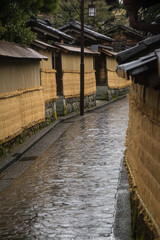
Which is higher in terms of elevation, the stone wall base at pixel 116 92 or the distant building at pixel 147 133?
the distant building at pixel 147 133

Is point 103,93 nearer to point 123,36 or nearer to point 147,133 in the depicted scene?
point 123,36

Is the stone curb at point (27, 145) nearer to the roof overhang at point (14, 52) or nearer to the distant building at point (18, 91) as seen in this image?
the distant building at point (18, 91)

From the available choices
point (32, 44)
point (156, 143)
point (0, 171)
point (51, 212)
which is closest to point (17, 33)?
point (32, 44)

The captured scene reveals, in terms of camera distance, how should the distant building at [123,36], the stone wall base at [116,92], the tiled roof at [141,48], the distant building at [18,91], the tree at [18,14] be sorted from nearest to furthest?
1. the tiled roof at [141,48]
2. the distant building at [18,91]
3. the tree at [18,14]
4. the stone wall base at [116,92]
5. the distant building at [123,36]

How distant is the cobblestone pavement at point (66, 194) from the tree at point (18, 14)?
504 cm

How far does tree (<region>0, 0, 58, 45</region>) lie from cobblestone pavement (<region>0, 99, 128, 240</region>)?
16.5ft

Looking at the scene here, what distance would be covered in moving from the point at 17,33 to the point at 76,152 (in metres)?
6.74

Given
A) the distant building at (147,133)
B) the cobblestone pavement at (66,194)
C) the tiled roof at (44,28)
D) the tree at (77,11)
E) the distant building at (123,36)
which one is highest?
the tree at (77,11)

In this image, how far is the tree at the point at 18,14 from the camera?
715 inches

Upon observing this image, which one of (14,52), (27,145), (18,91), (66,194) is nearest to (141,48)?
(66,194)

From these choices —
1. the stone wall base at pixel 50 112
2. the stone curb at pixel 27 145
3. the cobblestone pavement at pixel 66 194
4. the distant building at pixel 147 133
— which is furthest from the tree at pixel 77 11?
the distant building at pixel 147 133

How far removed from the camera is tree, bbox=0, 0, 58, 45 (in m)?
18.2

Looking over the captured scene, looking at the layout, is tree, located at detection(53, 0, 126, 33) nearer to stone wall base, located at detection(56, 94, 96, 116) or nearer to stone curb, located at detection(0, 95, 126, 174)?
stone wall base, located at detection(56, 94, 96, 116)

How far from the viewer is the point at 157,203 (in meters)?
5.77
